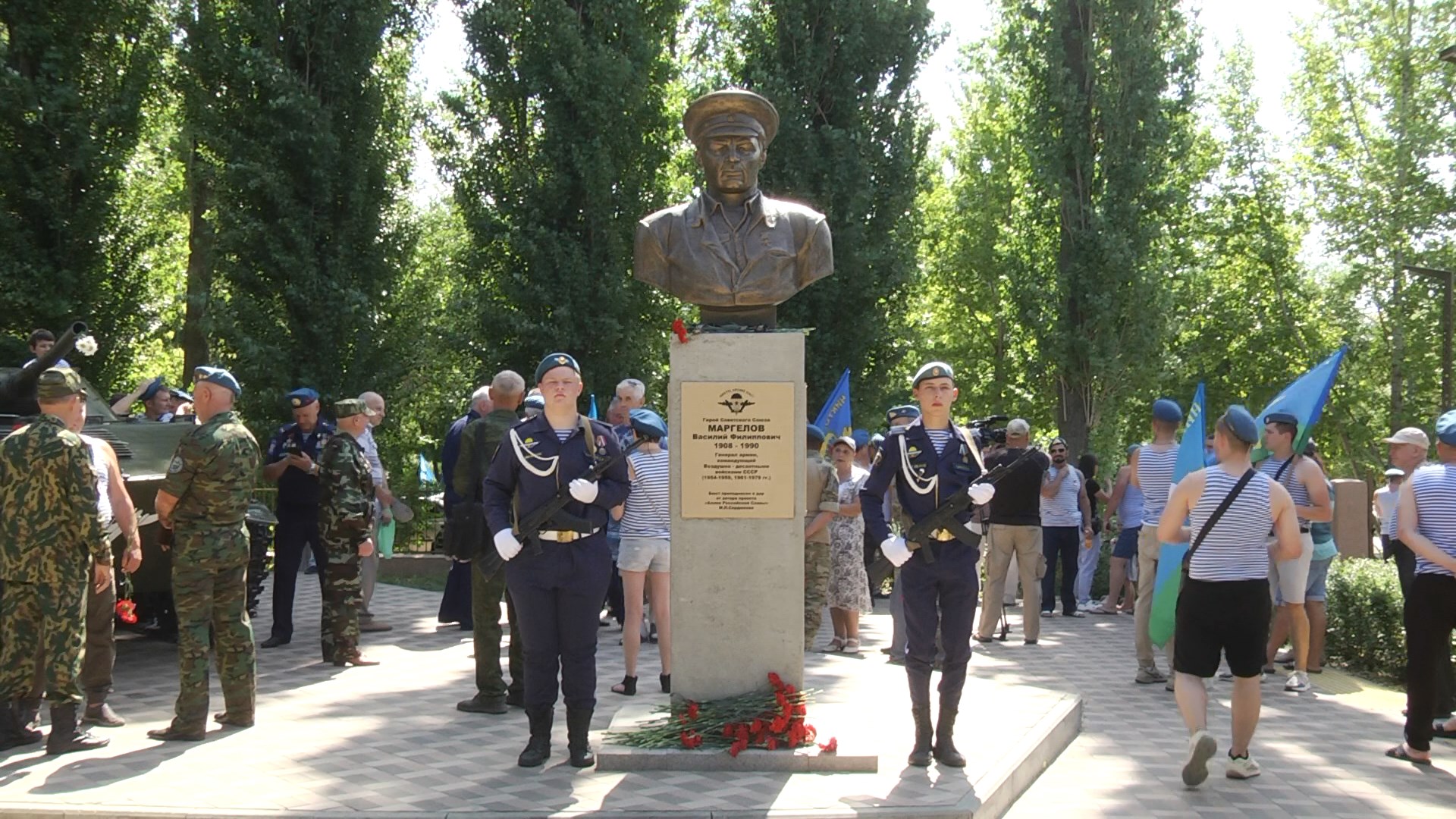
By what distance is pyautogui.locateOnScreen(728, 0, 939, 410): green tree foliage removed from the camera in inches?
829

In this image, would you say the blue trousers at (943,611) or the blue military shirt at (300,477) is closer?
the blue trousers at (943,611)

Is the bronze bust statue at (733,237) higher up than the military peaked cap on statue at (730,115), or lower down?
lower down

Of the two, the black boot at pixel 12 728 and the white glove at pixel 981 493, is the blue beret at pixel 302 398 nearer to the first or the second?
the black boot at pixel 12 728

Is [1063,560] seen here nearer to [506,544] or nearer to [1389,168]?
[506,544]

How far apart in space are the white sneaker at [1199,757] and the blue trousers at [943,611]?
1.19m

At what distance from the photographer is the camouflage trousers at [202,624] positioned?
7555 millimetres

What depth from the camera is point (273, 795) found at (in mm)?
6383

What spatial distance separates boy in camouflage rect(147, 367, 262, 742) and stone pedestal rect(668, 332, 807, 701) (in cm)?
246

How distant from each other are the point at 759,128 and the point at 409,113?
1437 cm

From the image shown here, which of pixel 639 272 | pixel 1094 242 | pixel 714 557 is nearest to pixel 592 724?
pixel 714 557

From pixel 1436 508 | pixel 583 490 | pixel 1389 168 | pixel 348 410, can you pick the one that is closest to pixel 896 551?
pixel 583 490

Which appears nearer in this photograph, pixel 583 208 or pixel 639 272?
pixel 639 272

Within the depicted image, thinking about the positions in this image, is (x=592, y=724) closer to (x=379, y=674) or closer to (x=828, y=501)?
(x=379, y=674)

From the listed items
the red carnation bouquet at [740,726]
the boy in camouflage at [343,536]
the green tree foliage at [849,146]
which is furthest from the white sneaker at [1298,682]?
the green tree foliage at [849,146]
